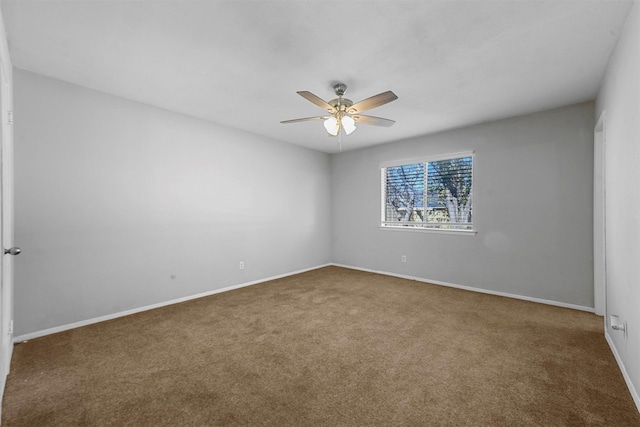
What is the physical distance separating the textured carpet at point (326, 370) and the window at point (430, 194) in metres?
1.59

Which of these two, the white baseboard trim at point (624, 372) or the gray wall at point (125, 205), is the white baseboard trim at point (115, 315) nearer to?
the gray wall at point (125, 205)

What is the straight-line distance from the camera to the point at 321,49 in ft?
7.30

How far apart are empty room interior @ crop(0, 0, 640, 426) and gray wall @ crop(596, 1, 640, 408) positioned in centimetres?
3

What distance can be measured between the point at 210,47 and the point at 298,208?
3.48 m

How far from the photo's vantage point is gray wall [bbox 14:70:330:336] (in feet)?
8.85

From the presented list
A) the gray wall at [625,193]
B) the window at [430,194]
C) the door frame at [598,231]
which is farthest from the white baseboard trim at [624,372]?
the window at [430,194]

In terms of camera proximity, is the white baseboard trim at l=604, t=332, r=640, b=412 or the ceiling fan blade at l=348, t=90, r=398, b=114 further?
the ceiling fan blade at l=348, t=90, r=398, b=114

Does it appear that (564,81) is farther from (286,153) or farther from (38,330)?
(38,330)

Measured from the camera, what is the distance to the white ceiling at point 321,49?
1825mm

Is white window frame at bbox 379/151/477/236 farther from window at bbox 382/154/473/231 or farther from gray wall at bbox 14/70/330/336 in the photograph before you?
gray wall at bbox 14/70/330/336

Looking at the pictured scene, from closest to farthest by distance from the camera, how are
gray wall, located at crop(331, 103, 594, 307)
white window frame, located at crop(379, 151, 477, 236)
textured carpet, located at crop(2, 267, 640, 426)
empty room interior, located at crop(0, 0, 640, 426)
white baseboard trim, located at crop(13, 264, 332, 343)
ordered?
1. textured carpet, located at crop(2, 267, 640, 426)
2. empty room interior, located at crop(0, 0, 640, 426)
3. white baseboard trim, located at crop(13, 264, 332, 343)
4. gray wall, located at crop(331, 103, 594, 307)
5. white window frame, located at crop(379, 151, 477, 236)

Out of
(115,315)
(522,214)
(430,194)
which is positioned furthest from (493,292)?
(115,315)

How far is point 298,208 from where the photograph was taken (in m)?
5.46

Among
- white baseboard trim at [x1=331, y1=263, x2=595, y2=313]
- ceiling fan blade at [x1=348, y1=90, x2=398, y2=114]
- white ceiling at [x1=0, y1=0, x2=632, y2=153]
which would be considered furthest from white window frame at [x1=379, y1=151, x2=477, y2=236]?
ceiling fan blade at [x1=348, y1=90, x2=398, y2=114]
